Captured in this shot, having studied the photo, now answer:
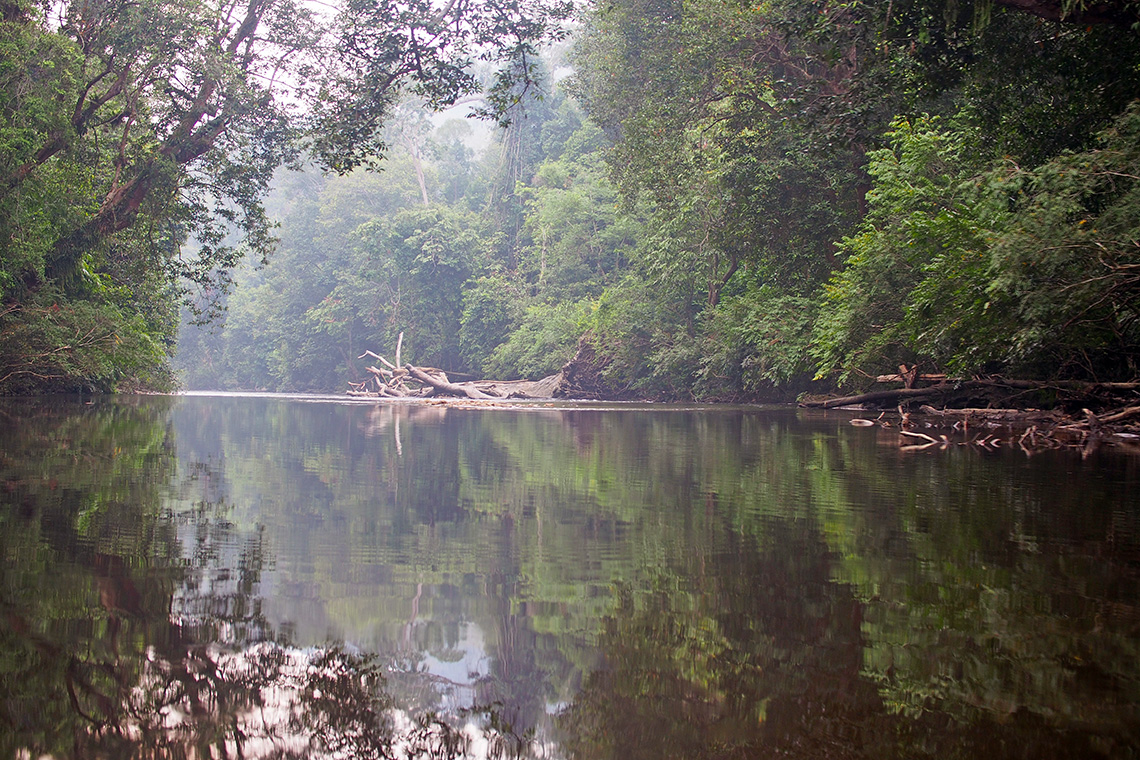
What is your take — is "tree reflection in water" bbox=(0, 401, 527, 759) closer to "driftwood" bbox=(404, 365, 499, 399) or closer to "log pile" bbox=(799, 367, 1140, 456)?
"log pile" bbox=(799, 367, 1140, 456)

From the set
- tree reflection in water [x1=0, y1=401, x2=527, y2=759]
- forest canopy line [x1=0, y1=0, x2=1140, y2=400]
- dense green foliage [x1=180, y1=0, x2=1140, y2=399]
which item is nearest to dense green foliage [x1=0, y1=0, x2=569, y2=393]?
forest canopy line [x1=0, y1=0, x2=1140, y2=400]

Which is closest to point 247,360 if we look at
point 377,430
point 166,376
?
point 166,376

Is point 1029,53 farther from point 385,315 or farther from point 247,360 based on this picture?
point 247,360

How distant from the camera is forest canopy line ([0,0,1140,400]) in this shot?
7691mm

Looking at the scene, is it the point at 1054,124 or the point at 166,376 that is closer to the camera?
the point at 1054,124

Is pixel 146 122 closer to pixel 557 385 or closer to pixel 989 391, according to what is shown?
pixel 557 385

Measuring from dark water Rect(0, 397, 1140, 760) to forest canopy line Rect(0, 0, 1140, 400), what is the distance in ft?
13.0

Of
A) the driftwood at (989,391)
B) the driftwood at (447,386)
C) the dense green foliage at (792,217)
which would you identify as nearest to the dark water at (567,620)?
the dense green foliage at (792,217)

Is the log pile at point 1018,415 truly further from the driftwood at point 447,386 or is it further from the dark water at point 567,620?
the driftwood at point 447,386

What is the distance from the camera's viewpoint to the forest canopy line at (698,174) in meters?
7.69

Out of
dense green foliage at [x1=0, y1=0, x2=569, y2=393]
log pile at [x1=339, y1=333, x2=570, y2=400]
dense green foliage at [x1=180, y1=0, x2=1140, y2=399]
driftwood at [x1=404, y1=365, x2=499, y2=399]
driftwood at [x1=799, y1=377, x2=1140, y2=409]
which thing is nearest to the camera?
dense green foliage at [x1=180, y1=0, x2=1140, y2=399]

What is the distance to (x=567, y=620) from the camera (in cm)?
223

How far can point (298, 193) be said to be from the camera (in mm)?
53344

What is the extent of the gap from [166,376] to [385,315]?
21625 mm
